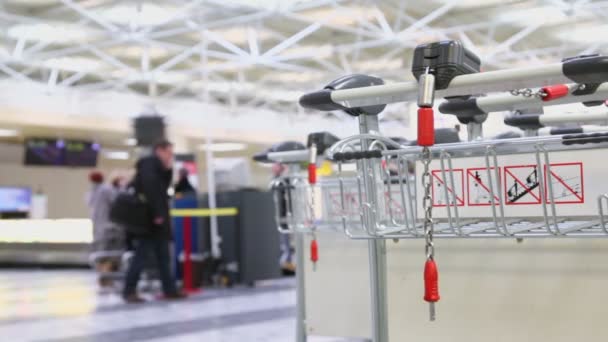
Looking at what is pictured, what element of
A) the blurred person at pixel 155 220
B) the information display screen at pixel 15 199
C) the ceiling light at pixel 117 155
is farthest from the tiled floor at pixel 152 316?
the ceiling light at pixel 117 155

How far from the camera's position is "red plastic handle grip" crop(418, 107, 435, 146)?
1559 millimetres

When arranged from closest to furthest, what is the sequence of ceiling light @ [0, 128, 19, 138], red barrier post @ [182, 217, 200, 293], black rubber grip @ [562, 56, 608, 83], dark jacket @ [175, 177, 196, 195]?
black rubber grip @ [562, 56, 608, 83]
red barrier post @ [182, 217, 200, 293]
dark jacket @ [175, 177, 196, 195]
ceiling light @ [0, 128, 19, 138]

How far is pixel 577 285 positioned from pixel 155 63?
1515 centimetres

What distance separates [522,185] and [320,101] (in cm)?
52

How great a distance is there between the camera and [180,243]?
28.8 ft

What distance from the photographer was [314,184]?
2.66 meters

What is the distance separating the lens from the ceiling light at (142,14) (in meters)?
11.4

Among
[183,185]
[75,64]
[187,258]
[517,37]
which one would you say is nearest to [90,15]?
[183,185]

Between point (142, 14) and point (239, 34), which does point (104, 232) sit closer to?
point (142, 14)

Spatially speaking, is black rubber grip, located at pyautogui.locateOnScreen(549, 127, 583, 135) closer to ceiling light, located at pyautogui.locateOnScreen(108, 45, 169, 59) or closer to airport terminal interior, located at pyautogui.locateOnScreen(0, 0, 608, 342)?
airport terminal interior, located at pyautogui.locateOnScreen(0, 0, 608, 342)

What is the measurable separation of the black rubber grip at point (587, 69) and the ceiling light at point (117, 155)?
19281 mm

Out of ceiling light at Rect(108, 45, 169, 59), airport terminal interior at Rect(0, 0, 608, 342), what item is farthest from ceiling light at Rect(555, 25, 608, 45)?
→ ceiling light at Rect(108, 45, 169, 59)

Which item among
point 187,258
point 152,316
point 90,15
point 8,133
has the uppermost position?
point 90,15

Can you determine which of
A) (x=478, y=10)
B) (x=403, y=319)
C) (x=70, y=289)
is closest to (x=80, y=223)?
(x=70, y=289)
